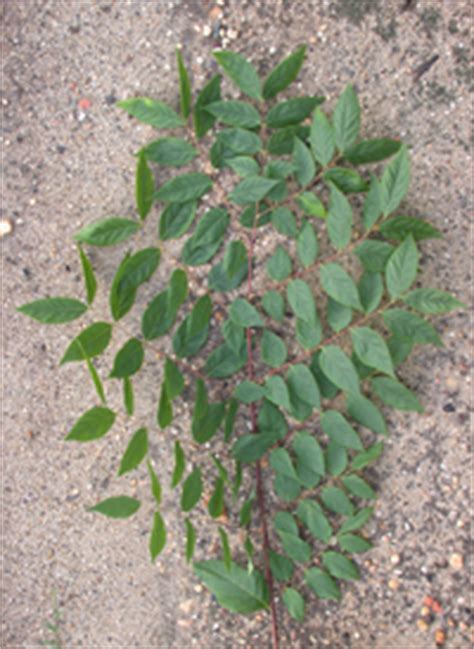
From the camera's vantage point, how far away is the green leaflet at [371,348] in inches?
52.7

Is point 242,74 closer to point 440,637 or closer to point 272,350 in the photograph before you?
point 272,350

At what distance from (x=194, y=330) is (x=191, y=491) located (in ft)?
0.96

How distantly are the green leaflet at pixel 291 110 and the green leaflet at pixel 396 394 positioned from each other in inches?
19.2

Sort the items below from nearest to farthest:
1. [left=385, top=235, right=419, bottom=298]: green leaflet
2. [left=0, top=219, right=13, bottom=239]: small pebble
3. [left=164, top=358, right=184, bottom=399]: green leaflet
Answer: [left=385, top=235, right=419, bottom=298]: green leaflet
[left=164, top=358, right=184, bottom=399]: green leaflet
[left=0, top=219, right=13, bottom=239]: small pebble

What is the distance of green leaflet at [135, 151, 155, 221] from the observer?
1.38 meters

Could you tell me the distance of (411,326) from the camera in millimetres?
1361

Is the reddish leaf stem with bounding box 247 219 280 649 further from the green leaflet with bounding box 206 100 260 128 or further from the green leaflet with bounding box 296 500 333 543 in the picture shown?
the green leaflet with bounding box 206 100 260 128

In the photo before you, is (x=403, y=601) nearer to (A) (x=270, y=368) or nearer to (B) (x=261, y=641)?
(B) (x=261, y=641)

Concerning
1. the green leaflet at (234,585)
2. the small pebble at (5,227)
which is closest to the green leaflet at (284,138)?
the small pebble at (5,227)

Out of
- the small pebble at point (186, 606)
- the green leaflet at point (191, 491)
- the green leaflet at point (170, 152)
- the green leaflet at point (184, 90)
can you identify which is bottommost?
the small pebble at point (186, 606)

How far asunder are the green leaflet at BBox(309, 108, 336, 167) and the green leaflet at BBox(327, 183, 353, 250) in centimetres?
5

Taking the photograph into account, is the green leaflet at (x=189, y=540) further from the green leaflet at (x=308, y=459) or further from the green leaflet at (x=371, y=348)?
the green leaflet at (x=371, y=348)

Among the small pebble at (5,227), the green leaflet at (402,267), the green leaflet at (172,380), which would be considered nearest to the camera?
the green leaflet at (402,267)

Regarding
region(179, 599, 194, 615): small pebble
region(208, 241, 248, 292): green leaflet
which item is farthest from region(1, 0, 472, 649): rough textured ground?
region(208, 241, 248, 292): green leaflet
